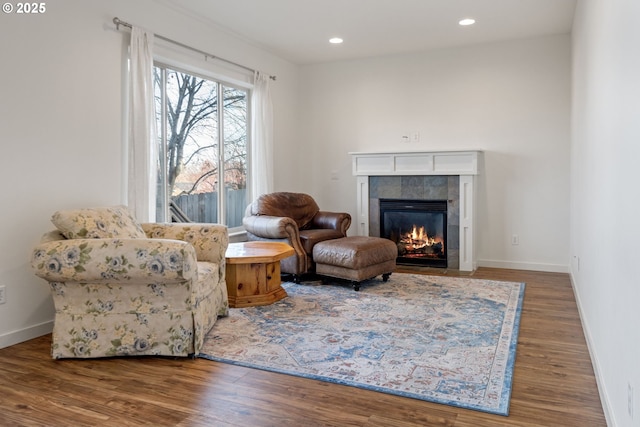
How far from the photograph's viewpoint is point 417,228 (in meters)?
6.02

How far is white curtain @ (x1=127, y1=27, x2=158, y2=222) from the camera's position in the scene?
393 cm

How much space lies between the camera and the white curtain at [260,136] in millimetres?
5734

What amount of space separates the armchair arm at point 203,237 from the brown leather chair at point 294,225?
1.18 meters

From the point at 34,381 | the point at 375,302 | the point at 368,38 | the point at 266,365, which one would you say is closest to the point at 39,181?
the point at 34,381

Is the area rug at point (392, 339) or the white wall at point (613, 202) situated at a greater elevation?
the white wall at point (613, 202)

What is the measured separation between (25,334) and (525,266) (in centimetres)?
493

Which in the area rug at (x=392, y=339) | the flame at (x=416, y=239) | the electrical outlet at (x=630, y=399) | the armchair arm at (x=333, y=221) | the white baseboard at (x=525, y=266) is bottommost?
the area rug at (x=392, y=339)

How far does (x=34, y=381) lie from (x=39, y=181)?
139 centimetres

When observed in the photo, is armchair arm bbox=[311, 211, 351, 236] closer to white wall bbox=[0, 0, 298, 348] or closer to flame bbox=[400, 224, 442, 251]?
flame bbox=[400, 224, 442, 251]

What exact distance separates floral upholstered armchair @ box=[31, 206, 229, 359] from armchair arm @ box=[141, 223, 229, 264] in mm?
439

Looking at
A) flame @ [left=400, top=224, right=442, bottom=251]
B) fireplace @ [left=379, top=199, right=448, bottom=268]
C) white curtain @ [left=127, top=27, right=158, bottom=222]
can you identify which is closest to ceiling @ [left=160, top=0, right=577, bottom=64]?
white curtain @ [left=127, top=27, right=158, bottom=222]

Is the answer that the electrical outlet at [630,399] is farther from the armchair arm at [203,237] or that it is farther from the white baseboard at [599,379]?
the armchair arm at [203,237]

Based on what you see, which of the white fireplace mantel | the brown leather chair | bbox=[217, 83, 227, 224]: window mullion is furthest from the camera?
the white fireplace mantel

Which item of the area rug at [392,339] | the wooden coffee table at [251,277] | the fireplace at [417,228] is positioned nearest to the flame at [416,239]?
the fireplace at [417,228]
